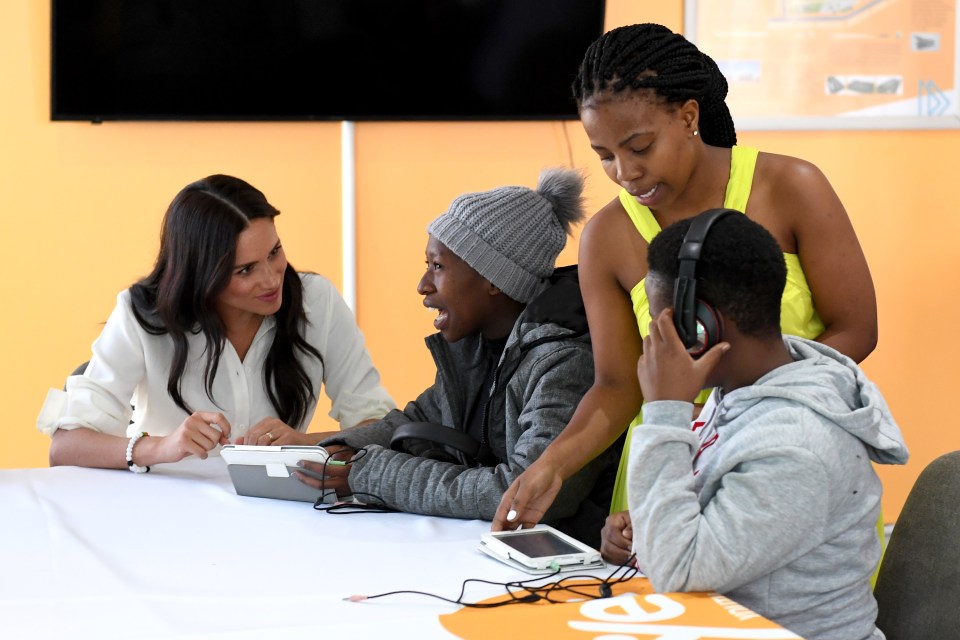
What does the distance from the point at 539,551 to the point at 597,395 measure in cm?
→ 34

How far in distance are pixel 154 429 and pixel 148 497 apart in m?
0.55

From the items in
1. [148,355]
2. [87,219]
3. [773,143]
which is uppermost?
[773,143]

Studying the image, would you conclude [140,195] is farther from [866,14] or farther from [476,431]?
[866,14]

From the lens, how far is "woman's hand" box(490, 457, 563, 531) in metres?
1.67

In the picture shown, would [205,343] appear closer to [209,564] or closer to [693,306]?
[209,564]

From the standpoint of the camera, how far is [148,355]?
8.30 feet

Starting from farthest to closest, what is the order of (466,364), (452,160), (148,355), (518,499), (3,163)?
1. (452,160)
2. (3,163)
3. (148,355)
4. (466,364)
5. (518,499)

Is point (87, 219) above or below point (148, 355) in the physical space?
above

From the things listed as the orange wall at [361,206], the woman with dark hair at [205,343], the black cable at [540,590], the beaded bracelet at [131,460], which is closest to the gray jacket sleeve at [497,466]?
the black cable at [540,590]

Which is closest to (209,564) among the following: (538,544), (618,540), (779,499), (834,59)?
(538,544)

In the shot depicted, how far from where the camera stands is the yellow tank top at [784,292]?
5.78ft

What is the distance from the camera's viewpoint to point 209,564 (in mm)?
1623

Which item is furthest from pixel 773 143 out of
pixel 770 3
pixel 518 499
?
pixel 518 499

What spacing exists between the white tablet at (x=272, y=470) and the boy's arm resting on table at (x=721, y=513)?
810mm
